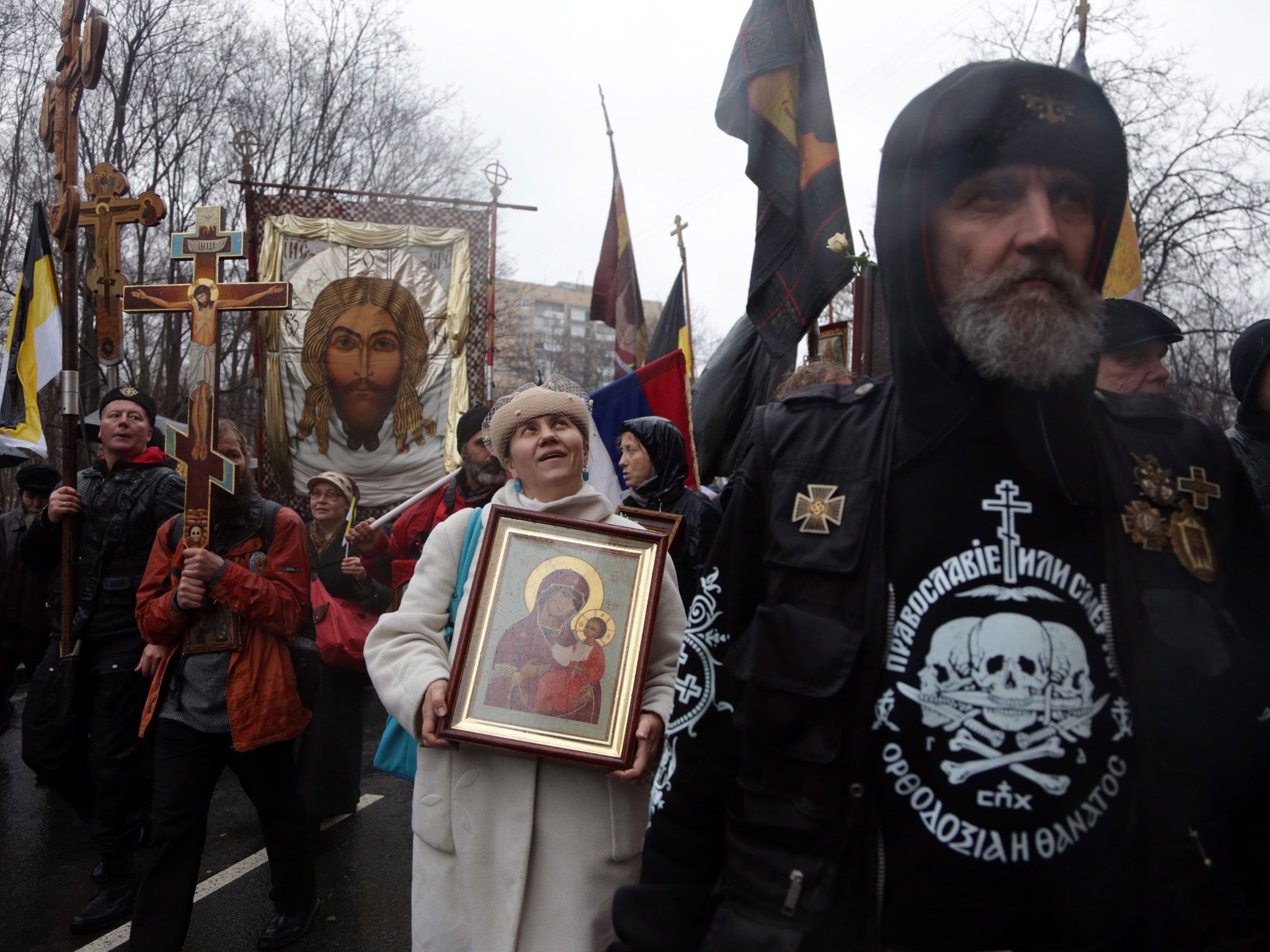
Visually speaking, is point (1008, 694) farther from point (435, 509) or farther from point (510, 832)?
point (435, 509)

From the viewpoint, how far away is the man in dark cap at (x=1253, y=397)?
10.6ft

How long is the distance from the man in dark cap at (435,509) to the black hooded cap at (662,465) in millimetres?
795

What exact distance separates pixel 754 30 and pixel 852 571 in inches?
212

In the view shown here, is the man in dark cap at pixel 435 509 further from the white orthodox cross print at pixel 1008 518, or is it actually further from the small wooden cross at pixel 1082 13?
the small wooden cross at pixel 1082 13

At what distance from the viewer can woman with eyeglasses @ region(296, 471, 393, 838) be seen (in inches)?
214

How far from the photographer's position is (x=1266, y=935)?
1.36 metres

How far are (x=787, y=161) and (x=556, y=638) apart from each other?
13.7ft

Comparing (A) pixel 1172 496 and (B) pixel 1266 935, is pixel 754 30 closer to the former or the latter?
(A) pixel 1172 496

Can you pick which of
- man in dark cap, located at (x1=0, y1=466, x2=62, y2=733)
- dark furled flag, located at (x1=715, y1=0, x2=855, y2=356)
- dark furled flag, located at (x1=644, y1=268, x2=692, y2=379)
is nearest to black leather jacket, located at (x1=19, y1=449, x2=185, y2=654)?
man in dark cap, located at (x1=0, y1=466, x2=62, y2=733)

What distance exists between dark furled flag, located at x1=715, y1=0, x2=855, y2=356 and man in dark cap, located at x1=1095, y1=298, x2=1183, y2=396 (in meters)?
2.57

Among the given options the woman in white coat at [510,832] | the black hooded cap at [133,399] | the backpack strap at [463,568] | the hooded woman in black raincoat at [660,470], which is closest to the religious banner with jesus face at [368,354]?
the black hooded cap at [133,399]

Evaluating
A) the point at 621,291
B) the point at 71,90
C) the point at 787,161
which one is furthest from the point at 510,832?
the point at 621,291

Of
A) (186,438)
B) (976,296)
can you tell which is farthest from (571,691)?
(186,438)

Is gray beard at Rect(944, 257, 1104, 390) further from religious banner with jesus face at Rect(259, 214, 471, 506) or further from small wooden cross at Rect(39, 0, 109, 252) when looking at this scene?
religious banner with jesus face at Rect(259, 214, 471, 506)
